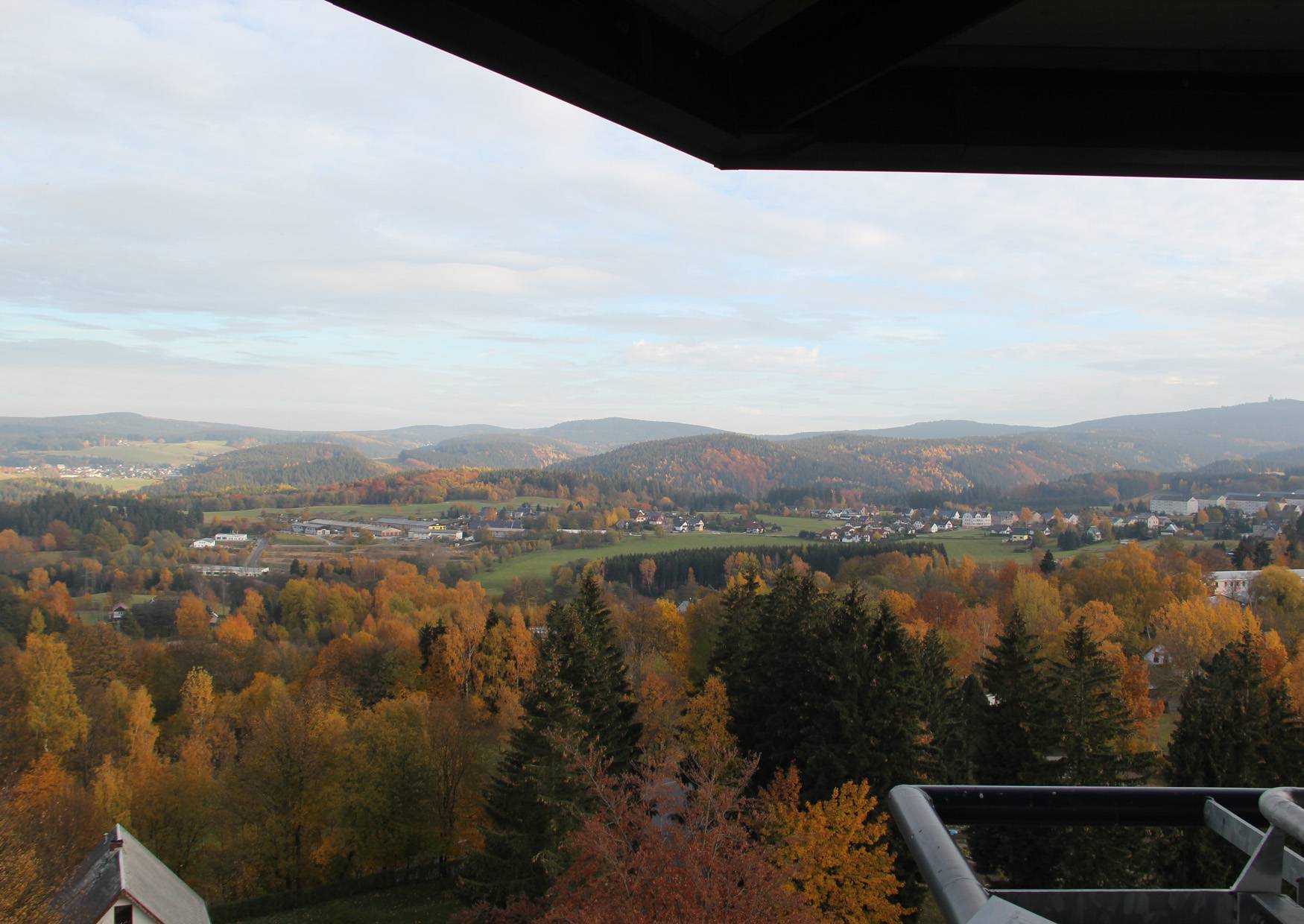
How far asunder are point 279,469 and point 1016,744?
442 feet

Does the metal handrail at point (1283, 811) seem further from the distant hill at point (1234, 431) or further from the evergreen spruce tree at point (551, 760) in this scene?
the distant hill at point (1234, 431)

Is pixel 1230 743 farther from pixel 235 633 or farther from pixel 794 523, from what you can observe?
pixel 794 523

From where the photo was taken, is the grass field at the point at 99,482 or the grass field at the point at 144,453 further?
the grass field at the point at 144,453

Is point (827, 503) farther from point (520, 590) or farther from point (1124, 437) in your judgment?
point (1124, 437)

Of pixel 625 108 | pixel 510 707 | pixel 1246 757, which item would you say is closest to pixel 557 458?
pixel 510 707

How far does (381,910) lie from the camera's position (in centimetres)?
2177

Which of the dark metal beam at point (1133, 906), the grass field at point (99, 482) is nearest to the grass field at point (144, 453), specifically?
the grass field at point (99, 482)

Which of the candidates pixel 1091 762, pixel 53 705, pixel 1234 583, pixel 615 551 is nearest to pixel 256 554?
pixel 615 551

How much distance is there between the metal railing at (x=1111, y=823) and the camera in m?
1.32

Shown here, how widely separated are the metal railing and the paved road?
263 ft

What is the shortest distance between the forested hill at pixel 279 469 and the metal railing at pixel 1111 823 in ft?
414

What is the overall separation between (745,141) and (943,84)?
29.9 inches

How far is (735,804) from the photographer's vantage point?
480 inches

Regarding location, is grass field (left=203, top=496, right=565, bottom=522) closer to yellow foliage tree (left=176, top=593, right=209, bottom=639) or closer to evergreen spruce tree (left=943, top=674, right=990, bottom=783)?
yellow foliage tree (left=176, top=593, right=209, bottom=639)
